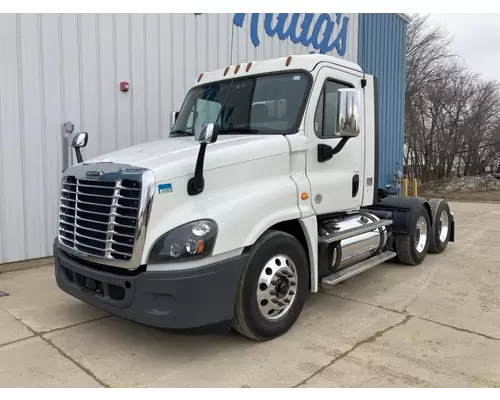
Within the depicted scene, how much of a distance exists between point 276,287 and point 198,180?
1232 mm

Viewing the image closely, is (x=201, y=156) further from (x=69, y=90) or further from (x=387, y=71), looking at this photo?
(x=387, y=71)

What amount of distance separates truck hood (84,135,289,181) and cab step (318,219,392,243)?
106 cm

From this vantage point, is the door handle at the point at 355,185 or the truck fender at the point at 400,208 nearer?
the door handle at the point at 355,185

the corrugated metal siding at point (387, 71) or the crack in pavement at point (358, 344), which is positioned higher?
the corrugated metal siding at point (387, 71)

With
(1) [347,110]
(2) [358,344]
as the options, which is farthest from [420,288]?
(1) [347,110]

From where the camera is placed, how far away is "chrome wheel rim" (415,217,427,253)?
698cm

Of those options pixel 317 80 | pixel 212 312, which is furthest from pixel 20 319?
pixel 317 80

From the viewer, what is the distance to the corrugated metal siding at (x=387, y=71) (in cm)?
1298

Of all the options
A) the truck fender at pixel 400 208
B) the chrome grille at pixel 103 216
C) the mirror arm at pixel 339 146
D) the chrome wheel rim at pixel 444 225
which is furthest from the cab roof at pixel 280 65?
the chrome wheel rim at pixel 444 225

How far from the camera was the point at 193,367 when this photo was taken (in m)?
3.54

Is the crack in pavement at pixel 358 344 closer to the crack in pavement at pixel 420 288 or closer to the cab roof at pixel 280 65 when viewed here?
the crack in pavement at pixel 420 288

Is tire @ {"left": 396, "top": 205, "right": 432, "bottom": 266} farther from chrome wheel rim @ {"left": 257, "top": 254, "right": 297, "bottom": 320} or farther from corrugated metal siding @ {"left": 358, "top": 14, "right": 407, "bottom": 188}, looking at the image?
corrugated metal siding @ {"left": 358, "top": 14, "right": 407, "bottom": 188}

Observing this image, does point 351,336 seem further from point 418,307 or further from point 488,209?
point 488,209

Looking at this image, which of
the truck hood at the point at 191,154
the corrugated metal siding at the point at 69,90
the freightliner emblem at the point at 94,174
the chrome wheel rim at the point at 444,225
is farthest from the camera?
the chrome wheel rim at the point at 444,225
